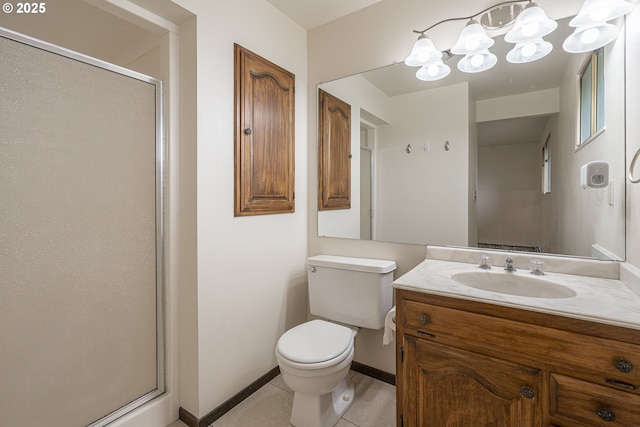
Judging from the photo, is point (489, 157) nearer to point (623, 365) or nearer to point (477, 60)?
point (477, 60)

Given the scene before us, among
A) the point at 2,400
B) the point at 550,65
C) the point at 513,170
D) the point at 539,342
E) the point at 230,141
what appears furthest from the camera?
the point at 230,141

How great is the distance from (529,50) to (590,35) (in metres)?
0.22

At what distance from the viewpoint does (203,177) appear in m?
1.51

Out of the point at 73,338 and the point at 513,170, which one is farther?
the point at 513,170

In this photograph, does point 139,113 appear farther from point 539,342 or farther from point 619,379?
point 619,379

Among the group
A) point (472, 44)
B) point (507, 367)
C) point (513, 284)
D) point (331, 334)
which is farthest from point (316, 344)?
point (472, 44)

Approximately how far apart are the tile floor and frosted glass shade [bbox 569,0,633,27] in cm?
205

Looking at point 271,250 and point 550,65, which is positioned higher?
point 550,65

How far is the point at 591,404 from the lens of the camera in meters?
0.86

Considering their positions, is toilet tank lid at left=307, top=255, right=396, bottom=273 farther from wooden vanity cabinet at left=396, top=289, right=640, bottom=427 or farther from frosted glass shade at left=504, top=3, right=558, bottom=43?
frosted glass shade at left=504, top=3, right=558, bottom=43

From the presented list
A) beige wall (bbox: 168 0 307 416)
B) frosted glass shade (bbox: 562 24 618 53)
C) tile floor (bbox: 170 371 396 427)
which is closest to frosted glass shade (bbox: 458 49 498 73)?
frosted glass shade (bbox: 562 24 618 53)

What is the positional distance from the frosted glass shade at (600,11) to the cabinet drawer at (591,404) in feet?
4.36

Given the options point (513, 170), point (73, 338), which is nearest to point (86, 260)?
point (73, 338)

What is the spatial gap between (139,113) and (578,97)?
2111 mm
